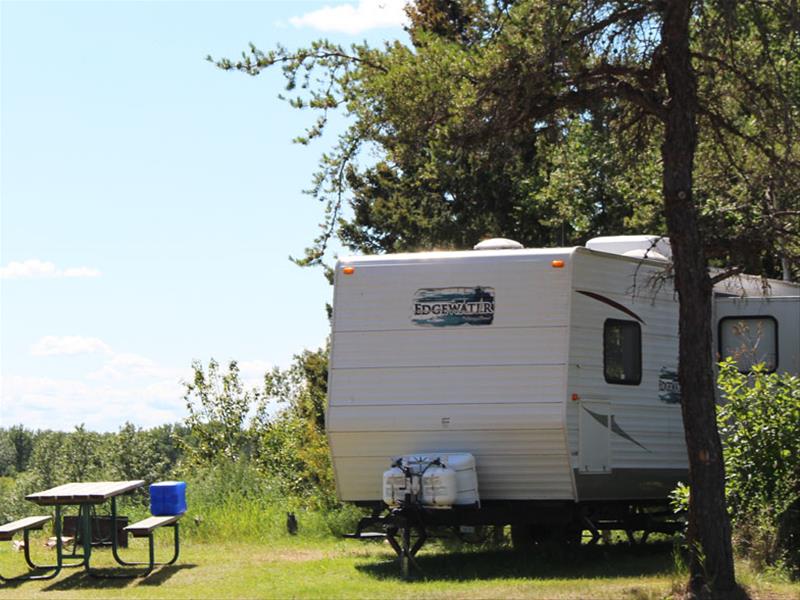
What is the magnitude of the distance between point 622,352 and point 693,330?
2.82 metres

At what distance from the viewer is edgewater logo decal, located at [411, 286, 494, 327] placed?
39.6ft

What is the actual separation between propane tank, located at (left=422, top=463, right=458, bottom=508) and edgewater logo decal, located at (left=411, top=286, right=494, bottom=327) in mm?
1473

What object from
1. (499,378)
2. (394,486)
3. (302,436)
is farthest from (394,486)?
(302,436)

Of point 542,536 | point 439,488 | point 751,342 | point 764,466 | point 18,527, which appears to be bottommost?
point 542,536

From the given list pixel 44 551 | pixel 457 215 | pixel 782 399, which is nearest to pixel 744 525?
pixel 782 399

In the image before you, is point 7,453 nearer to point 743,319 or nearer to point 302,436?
point 302,436

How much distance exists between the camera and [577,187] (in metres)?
20.7

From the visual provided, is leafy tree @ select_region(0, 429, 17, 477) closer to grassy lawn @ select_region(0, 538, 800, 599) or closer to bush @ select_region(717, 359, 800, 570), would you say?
grassy lawn @ select_region(0, 538, 800, 599)

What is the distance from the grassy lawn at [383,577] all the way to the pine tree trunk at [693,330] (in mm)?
502

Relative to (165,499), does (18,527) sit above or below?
below

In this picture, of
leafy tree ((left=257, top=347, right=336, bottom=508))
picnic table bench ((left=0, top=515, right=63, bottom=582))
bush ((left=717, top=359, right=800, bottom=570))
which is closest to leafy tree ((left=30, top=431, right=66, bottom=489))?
leafy tree ((left=257, top=347, right=336, bottom=508))

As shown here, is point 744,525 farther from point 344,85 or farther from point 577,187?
point 577,187

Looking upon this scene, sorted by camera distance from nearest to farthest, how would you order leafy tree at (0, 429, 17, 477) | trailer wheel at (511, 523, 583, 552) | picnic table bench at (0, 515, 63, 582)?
picnic table bench at (0, 515, 63, 582)
trailer wheel at (511, 523, 583, 552)
leafy tree at (0, 429, 17, 477)

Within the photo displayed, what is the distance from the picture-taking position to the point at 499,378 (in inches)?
470
